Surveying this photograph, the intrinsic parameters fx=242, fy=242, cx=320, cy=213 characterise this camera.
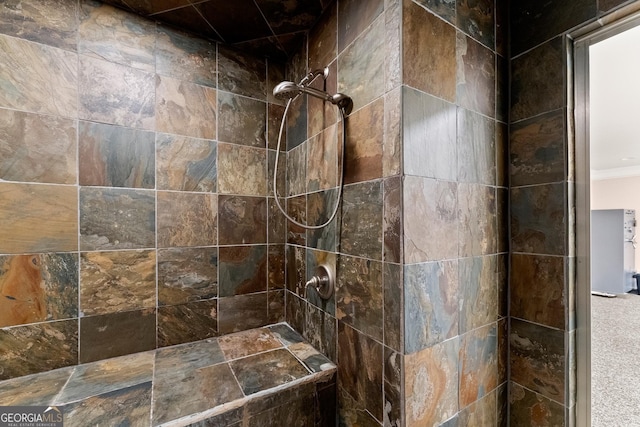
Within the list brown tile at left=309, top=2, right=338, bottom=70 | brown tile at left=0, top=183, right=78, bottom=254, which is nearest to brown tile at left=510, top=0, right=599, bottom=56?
brown tile at left=309, top=2, right=338, bottom=70

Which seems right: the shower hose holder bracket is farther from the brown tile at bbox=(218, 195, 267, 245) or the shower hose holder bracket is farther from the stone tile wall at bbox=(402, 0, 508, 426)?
the brown tile at bbox=(218, 195, 267, 245)

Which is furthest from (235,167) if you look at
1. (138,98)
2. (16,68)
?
(16,68)

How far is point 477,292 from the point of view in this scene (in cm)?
98

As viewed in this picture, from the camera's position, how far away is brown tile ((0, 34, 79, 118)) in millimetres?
1008

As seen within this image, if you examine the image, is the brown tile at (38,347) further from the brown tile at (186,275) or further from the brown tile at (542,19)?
the brown tile at (542,19)

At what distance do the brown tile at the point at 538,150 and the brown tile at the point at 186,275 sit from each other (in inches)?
61.9

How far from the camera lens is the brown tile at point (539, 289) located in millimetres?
942

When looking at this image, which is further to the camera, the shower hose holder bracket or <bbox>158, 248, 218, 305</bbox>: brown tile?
<bbox>158, 248, 218, 305</bbox>: brown tile

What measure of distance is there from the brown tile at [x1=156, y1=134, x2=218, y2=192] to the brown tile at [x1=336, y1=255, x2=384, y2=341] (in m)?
0.89

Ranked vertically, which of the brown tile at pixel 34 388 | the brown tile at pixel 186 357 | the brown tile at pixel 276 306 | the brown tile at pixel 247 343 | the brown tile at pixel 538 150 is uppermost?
the brown tile at pixel 538 150

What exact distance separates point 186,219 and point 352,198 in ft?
3.05

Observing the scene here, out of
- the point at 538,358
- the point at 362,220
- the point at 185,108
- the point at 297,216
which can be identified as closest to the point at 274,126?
the point at 185,108

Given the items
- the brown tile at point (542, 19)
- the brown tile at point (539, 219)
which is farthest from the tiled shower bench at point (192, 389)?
the brown tile at point (542, 19)

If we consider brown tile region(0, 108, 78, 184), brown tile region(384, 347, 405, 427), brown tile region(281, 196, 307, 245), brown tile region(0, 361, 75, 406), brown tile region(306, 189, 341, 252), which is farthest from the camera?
brown tile region(281, 196, 307, 245)
